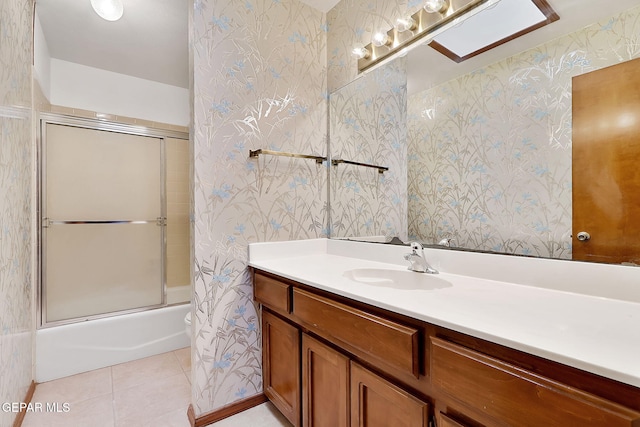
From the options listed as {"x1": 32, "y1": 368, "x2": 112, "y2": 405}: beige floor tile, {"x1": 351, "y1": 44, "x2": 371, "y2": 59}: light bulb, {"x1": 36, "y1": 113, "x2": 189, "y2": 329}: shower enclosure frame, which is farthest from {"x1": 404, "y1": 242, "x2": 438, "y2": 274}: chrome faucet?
{"x1": 36, "y1": 113, "x2": 189, "y2": 329}: shower enclosure frame

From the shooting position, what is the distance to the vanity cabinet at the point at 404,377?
52 cm

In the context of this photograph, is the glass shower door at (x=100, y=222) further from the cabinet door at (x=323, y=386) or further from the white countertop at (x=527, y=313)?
the cabinet door at (x=323, y=386)

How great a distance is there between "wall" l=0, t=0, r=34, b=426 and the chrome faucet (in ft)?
5.73

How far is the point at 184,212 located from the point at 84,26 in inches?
62.2

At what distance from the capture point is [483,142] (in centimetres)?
119

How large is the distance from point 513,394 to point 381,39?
5.27 feet

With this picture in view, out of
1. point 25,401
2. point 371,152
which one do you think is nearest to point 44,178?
point 25,401

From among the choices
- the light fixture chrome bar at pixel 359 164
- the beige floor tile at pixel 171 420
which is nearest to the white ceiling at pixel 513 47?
the light fixture chrome bar at pixel 359 164

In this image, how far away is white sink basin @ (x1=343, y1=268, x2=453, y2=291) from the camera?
46.8 inches

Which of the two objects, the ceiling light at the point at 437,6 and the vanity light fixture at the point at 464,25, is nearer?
the vanity light fixture at the point at 464,25

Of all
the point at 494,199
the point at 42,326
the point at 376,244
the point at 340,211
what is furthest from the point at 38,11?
the point at 494,199

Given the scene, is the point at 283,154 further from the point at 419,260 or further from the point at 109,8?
the point at 109,8

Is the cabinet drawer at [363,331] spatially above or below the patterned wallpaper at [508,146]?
below

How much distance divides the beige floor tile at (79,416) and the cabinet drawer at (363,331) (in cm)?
129
